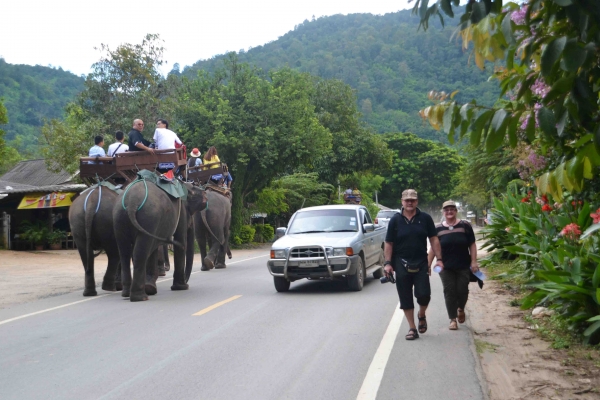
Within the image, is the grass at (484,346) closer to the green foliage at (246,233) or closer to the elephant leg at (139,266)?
the elephant leg at (139,266)

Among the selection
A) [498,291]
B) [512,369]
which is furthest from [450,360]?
[498,291]

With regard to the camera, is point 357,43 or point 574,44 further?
point 357,43

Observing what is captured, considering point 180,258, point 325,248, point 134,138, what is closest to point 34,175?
point 134,138

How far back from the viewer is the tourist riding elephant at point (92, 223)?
13148 millimetres

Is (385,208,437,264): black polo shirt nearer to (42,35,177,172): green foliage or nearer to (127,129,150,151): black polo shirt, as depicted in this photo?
(127,129,150,151): black polo shirt

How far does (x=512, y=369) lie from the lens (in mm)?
7270

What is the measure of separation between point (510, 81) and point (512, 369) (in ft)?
13.0

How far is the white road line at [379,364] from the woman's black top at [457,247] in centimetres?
115

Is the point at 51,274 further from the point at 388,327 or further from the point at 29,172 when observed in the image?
the point at 29,172

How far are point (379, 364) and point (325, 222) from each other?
750cm

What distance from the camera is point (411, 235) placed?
29.2 feet

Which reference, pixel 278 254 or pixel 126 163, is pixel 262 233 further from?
pixel 278 254

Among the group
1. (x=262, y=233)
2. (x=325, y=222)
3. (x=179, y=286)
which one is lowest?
(x=179, y=286)

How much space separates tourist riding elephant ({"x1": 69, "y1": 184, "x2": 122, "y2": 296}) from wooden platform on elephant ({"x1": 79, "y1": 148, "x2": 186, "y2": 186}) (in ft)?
1.60
